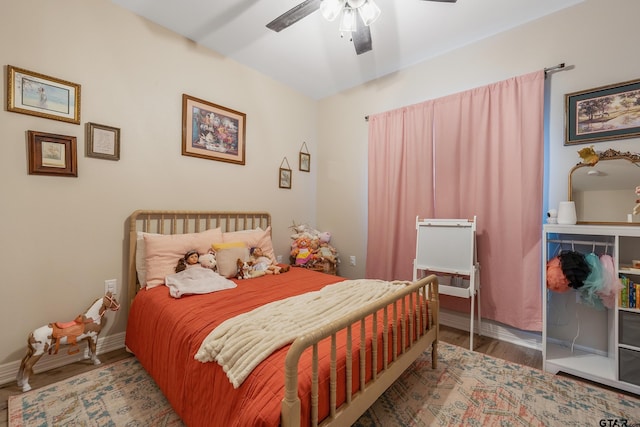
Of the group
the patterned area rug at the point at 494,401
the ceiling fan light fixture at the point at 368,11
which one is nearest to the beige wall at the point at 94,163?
the ceiling fan light fixture at the point at 368,11

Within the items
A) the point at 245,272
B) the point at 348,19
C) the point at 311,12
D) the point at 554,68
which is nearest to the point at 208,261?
the point at 245,272

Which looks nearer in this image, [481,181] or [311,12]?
[311,12]

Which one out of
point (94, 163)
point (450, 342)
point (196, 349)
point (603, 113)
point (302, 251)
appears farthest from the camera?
point (302, 251)

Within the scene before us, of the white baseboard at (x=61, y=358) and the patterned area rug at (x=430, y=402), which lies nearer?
the patterned area rug at (x=430, y=402)

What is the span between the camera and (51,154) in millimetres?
1929

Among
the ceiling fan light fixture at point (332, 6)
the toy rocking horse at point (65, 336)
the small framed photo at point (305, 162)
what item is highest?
the ceiling fan light fixture at point (332, 6)

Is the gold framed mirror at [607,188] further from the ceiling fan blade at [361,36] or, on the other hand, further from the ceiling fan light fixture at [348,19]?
the ceiling fan light fixture at [348,19]

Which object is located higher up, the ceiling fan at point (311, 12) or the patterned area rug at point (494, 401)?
the ceiling fan at point (311, 12)

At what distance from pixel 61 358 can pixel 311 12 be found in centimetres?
299

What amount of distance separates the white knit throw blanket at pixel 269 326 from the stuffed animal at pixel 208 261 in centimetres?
88

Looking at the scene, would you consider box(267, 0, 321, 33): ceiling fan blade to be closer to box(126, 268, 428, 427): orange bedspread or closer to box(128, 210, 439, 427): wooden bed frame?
box(128, 210, 439, 427): wooden bed frame

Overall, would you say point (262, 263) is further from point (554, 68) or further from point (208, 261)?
point (554, 68)

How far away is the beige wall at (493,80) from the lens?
79.1 inches

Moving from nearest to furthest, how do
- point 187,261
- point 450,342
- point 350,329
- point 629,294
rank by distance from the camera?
1. point 350,329
2. point 629,294
3. point 187,261
4. point 450,342
